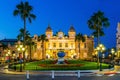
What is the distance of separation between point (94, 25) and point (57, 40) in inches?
4317

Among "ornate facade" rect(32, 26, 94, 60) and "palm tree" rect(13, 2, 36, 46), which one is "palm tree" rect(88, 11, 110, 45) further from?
"ornate facade" rect(32, 26, 94, 60)

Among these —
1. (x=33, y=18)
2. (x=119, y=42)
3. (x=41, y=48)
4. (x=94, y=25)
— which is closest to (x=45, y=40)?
(x=41, y=48)

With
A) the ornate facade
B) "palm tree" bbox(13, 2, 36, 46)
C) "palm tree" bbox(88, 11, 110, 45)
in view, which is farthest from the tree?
the ornate facade

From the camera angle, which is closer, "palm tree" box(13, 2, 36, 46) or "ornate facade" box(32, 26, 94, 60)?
"palm tree" box(13, 2, 36, 46)

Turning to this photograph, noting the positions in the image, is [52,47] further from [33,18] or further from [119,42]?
[33,18]

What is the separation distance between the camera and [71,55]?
188 m

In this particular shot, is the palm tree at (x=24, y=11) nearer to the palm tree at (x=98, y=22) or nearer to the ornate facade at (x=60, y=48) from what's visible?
the palm tree at (x=98, y=22)

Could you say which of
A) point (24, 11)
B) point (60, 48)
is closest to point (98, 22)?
point (24, 11)

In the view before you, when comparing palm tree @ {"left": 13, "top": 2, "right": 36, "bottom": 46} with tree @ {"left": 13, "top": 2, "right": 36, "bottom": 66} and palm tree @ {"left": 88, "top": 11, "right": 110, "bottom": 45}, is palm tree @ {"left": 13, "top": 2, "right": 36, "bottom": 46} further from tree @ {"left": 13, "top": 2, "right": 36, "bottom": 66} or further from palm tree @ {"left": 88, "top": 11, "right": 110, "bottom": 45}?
palm tree @ {"left": 88, "top": 11, "right": 110, "bottom": 45}

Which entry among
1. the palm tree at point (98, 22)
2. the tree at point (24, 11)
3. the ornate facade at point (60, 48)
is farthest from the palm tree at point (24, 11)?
the ornate facade at point (60, 48)

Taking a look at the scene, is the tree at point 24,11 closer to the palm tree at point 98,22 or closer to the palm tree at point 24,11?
the palm tree at point 24,11

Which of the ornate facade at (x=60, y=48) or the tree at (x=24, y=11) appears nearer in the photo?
the tree at (x=24, y=11)

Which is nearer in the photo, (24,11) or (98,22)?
(24,11)

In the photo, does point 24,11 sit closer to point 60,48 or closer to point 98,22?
point 98,22
